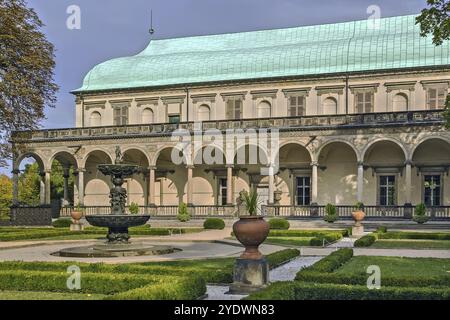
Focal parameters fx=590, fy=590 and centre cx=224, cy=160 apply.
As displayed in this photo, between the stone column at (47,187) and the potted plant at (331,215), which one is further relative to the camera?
the stone column at (47,187)

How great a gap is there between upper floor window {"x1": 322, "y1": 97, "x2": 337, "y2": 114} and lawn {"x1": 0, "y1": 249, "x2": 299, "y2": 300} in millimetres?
33093

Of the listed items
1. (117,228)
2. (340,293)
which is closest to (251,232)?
(340,293)

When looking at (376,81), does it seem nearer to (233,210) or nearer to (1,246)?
(233,210)

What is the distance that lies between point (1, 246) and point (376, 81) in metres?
30.8

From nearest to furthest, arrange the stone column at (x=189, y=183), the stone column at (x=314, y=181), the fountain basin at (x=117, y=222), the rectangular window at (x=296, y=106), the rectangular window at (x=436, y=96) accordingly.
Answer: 1. the fountain basin at (x=117, y=222)
2. the stone column at (x=314, y=181)
3. the rectangular window at (x=436, y=96)
4. the stone column at (x=189, y=183)
5. the rectangular window at (x=296, y=106)

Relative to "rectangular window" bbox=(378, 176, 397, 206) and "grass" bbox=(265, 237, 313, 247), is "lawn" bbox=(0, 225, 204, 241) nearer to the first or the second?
"grass" bbox=(265, 237, 313, 247)

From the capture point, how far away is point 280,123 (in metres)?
43.5

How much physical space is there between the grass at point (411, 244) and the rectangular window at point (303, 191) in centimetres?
1772

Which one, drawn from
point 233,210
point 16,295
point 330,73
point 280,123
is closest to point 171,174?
point 233,210

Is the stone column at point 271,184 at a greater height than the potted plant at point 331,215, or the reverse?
the stone column at point 271,184

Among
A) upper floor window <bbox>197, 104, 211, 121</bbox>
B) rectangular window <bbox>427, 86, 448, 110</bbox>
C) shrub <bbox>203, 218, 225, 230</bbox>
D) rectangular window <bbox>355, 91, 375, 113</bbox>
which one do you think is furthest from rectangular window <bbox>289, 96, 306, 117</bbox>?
shrub <bbox>203, 218, 225, 230</bbox>

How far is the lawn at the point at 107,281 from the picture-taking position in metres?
11.0

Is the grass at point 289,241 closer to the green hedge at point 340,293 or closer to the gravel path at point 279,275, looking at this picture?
the gravel path at point 279,275

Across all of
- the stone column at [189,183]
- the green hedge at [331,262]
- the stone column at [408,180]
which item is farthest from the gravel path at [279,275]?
the stone column at [189,183]
